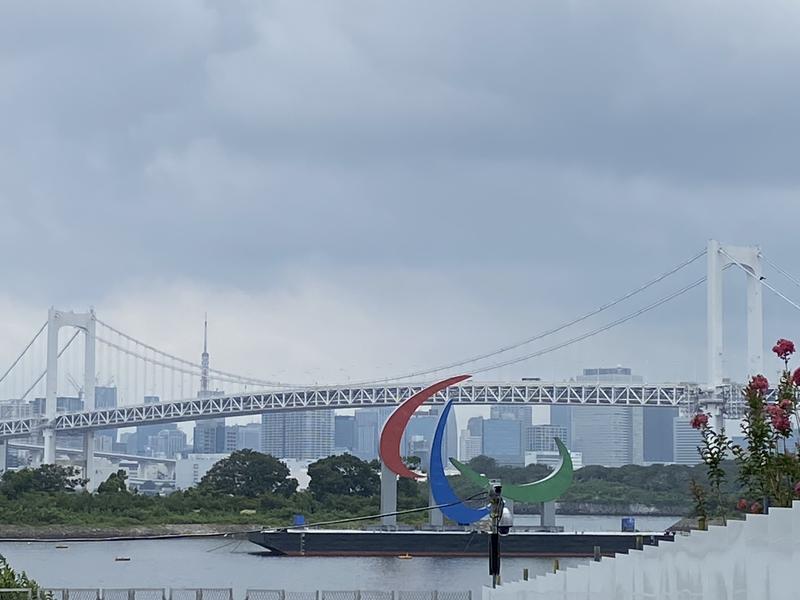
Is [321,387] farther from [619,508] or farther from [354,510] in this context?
[619,508]

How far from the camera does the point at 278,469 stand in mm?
76500

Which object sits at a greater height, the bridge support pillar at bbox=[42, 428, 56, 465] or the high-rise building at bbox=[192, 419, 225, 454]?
the high-rise building at bbox=[192, 419, 225, 454]

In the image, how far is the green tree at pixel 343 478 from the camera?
239ft

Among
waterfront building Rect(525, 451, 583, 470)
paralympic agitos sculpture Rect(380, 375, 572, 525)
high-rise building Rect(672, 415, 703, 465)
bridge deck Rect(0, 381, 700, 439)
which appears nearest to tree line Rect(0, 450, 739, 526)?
bridge deck Rect(0, 381, 700, 439)

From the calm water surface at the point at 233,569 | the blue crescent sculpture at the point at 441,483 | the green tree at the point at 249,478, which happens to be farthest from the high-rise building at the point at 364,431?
the blue crescent sculpture at the point at 441,483

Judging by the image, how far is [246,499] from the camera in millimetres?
72188

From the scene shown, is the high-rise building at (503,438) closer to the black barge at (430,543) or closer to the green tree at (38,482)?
the green tree at (38,482)

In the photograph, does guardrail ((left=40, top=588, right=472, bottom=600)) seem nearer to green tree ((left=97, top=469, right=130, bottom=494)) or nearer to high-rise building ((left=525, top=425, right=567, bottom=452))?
green tree ((left=97, top=469, right=130, bottom=494))

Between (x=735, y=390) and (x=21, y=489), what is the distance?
31.0 metres

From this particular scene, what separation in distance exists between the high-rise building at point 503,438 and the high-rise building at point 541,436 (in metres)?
0.57

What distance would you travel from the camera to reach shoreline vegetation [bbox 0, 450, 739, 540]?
66.4m

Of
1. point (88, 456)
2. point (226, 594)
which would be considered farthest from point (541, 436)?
point (226, 594)

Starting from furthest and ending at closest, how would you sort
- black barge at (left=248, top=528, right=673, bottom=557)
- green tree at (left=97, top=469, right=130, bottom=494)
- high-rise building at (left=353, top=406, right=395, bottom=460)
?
high-rise building at (left=353, top=406, right=395, bottom=460) < green tree at (left=97, top=469, right=130, bottom=494) < black barge at (left=248, top=528, right=673, bottom=557)

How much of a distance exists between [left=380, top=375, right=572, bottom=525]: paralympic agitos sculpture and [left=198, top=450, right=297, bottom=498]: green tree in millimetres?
A: 20544
